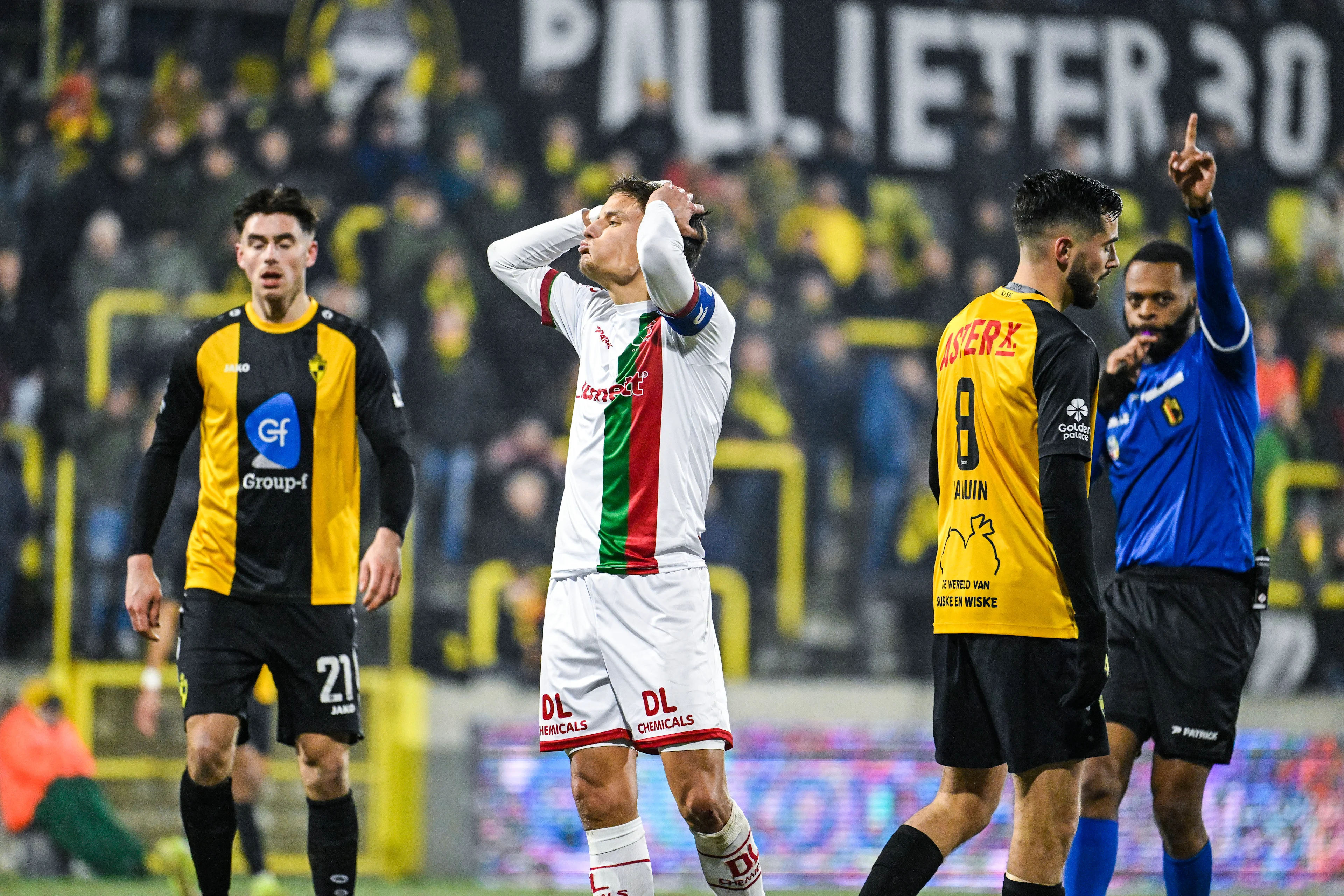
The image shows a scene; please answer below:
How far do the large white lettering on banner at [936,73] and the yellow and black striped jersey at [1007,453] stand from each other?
8.16 metres

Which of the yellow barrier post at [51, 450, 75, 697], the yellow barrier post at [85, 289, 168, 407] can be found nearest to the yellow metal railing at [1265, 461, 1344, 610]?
the yellow barrier post at [85, 289, 168, 407]

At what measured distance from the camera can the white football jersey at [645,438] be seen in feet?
13.1

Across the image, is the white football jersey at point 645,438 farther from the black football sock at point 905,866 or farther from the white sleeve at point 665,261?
the black football sock at point 905,866

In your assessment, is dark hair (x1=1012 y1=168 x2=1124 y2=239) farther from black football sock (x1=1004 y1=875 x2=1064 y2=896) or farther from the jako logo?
the jako logo

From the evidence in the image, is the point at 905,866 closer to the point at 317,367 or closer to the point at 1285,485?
the point at 317,367

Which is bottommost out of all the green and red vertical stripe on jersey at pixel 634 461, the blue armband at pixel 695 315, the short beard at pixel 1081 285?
the green and red vertical stripe on jersey at pixel 634 461

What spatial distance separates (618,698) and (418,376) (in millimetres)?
6564

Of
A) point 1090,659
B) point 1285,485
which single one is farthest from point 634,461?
point 1285,485

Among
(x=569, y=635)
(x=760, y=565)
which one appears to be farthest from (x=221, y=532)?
(x=760, y=565)

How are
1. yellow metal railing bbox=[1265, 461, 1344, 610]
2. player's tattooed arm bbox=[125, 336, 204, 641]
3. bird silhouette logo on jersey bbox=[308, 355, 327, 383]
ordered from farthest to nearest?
yellow metal railing bbox=[1265, 461, 1344, 610]
bird silhouette logo on jersey bbox=[308, 355, 327, 383]
player's tattooed arm bbox=[125, 336, 204, 641]

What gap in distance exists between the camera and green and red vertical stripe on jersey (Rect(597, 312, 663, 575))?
13.0ft

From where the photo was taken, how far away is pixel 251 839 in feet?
21.8

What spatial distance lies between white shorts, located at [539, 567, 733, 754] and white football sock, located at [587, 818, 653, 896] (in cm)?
23

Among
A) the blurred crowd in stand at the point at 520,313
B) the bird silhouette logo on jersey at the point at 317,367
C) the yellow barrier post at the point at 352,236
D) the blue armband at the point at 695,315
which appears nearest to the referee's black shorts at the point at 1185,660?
the blue armband at the point at 695,315
